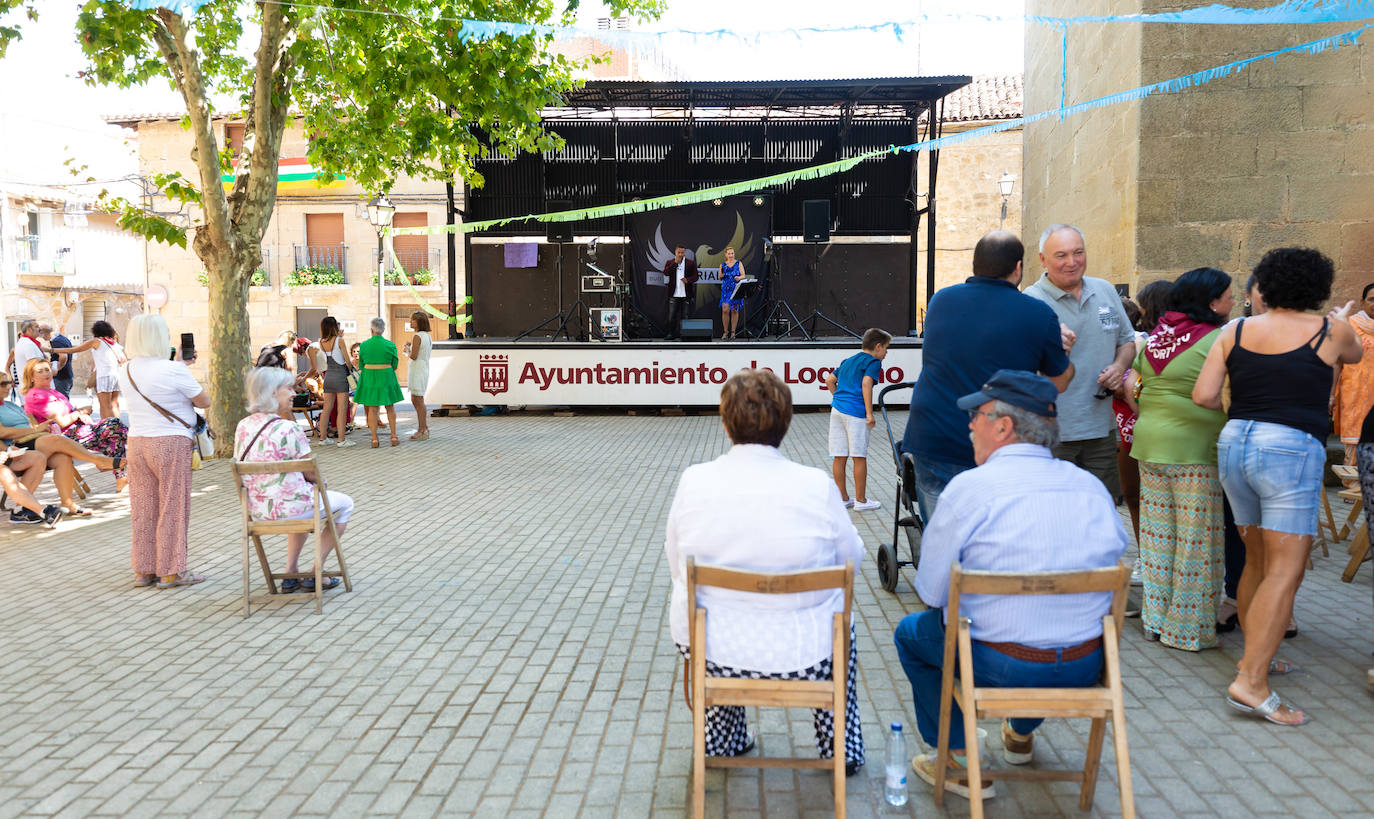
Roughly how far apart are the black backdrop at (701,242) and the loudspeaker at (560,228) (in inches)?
46.0

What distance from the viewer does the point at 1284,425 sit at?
3684mm

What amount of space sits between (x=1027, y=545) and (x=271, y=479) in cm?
417

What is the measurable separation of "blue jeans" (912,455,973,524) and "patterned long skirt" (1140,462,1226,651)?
0.91 meters

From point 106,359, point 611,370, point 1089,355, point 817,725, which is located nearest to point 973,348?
point 1089,355

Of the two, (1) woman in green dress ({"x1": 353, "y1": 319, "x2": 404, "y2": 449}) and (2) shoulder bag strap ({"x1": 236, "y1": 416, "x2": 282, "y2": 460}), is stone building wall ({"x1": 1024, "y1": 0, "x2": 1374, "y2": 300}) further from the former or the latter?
(1) woman in green dress ({"x1": 353, "y1": 319, "x2": 404, "y2": 449})

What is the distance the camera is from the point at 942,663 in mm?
2938

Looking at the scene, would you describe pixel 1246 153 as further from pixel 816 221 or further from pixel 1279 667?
pixel 816 221

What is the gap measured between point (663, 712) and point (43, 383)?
24.5ft

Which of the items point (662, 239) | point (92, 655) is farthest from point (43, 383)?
point (662, 239)

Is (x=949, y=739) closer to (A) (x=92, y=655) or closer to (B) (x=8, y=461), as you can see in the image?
(A) (x=92, y=655)

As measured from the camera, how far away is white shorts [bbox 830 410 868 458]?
7500mm

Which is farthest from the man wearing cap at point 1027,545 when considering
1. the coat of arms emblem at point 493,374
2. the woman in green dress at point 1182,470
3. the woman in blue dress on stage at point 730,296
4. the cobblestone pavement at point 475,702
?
the woman in blue dress on stage at point 730,296

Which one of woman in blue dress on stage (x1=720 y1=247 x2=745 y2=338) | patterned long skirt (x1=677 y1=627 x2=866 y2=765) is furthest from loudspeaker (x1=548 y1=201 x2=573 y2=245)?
patterned long skirt (x1=677 y1=627 x2=866 y2=765)

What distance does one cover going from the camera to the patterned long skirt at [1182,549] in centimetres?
421
